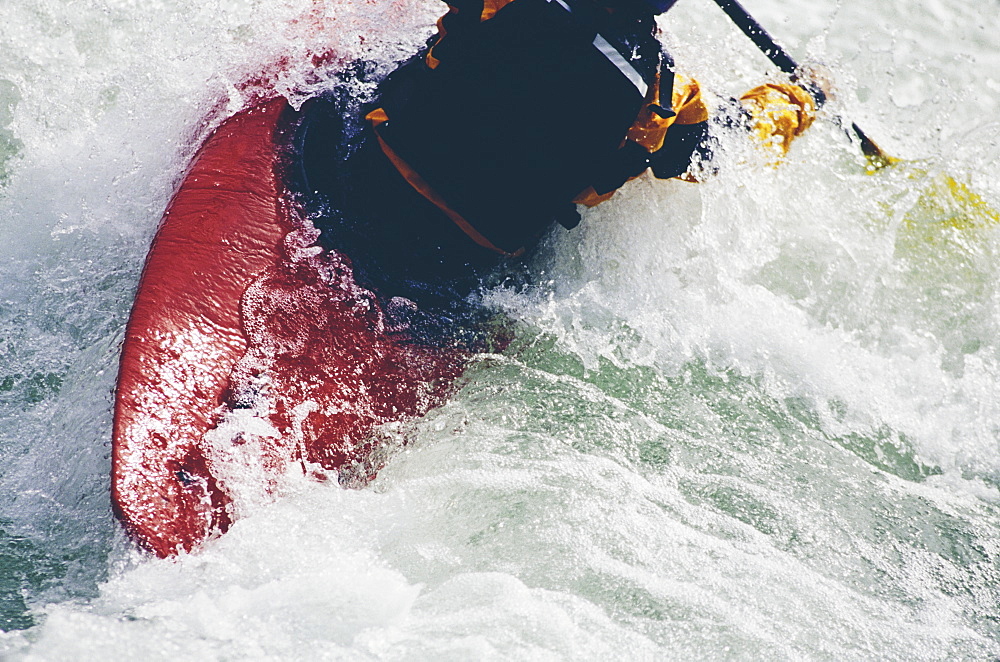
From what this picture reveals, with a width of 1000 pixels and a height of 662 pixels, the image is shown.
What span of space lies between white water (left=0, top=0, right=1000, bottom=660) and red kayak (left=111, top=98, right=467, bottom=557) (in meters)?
0.08

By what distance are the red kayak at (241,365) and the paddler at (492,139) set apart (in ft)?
0.37

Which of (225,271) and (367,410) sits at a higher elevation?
(225,271)

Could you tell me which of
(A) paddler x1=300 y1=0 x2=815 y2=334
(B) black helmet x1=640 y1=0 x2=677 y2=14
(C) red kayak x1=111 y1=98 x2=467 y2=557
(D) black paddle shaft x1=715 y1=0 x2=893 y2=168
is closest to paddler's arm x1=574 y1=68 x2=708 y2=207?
(A) paddler x1=300 y1=0 x2=815 y2=334

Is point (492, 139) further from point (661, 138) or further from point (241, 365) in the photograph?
point (241, 365)

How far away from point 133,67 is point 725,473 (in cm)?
228

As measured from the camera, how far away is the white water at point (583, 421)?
159 centimetres

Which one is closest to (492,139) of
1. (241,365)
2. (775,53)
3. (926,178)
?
(241,365)

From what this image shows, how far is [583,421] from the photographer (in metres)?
2.00

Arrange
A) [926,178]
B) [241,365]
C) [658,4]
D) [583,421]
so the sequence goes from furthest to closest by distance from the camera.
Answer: [926,178] < [583,421] < [241,365] < [658,4]

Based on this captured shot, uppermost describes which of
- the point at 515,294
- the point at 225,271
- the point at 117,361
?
the point at 515,294

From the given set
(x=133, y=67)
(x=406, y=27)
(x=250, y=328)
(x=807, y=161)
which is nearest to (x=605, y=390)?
(x=250, y=328)

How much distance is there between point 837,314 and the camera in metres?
2.31

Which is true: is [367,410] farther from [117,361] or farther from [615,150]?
[615,150]

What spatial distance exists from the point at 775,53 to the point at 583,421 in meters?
1.48
